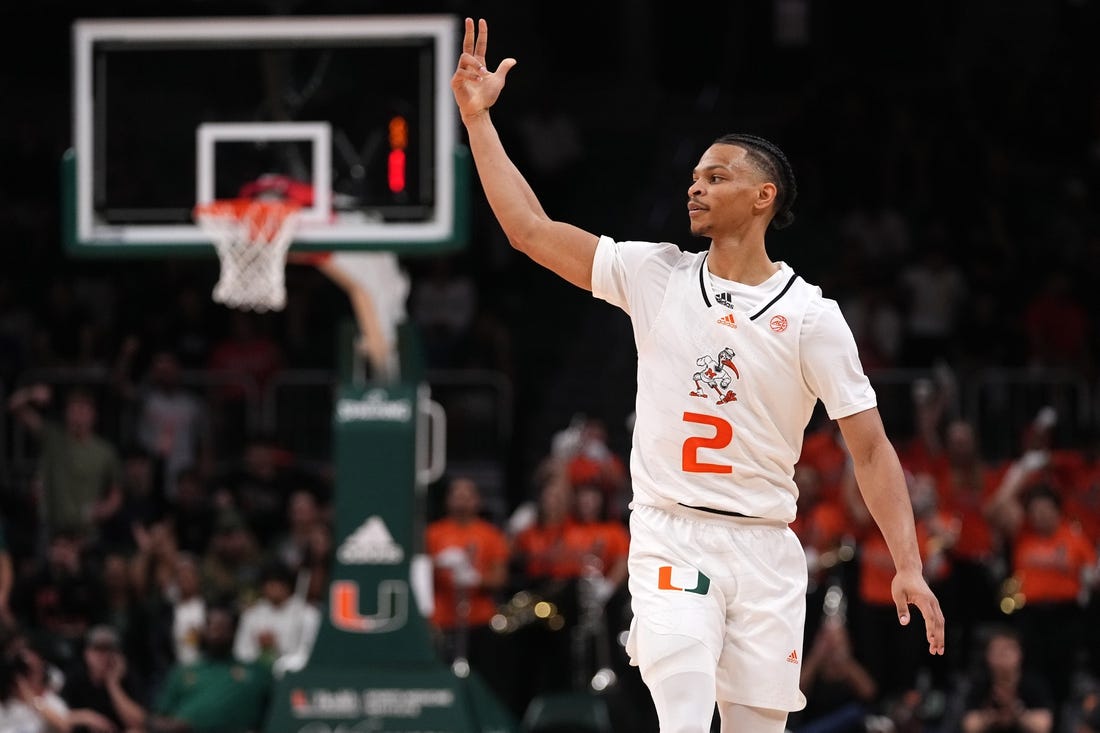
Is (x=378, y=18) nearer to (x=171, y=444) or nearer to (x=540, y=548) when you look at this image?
(x=540, y=548)

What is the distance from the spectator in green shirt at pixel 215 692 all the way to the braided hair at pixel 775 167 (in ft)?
25.6

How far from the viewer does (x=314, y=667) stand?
12406mm

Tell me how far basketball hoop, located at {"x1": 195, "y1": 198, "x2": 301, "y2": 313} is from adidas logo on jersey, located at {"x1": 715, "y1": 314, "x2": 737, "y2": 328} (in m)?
6.05

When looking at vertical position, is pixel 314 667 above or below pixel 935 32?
below

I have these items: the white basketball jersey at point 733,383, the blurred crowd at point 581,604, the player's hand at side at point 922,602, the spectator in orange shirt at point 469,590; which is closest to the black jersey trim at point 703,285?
the white basketball jersey at point 733,383

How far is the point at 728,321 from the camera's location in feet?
20.1

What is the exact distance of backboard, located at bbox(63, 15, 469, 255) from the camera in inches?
477

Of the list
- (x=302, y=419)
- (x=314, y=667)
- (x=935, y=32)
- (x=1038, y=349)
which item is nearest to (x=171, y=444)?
(x=302, y=419)

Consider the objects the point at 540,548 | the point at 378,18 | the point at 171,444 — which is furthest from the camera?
the point at 171,444

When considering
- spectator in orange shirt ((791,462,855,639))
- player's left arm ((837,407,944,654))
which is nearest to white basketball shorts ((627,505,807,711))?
player's left arm ((837,407,944,654))

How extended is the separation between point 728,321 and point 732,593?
83 cm

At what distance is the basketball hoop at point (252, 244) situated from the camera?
1186cm

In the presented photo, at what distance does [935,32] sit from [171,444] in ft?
36.8

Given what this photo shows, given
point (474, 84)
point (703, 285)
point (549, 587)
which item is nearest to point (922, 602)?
point (703, 285)
